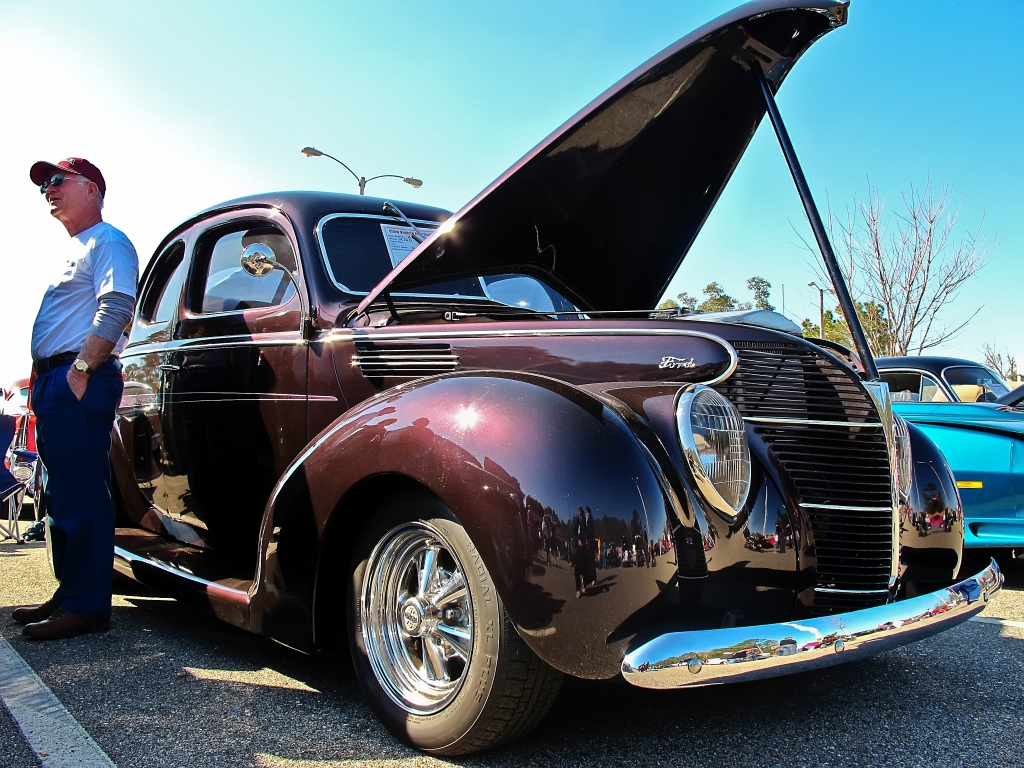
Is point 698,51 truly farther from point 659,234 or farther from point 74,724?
point 74,724

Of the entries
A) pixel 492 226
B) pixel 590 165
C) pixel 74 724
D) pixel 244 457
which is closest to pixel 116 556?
pixel 244 457

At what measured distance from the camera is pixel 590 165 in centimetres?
298

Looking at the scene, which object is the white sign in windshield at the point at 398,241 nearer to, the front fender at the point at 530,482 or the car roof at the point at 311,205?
the car roof at the point at 311,205

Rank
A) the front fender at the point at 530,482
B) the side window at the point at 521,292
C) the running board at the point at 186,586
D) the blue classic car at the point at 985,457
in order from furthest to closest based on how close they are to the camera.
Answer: the blue classic car at the point at 985,457 → the side window at the point at 521,292 → the running board at the point at 186,586 → the front fender at the point at 530,482

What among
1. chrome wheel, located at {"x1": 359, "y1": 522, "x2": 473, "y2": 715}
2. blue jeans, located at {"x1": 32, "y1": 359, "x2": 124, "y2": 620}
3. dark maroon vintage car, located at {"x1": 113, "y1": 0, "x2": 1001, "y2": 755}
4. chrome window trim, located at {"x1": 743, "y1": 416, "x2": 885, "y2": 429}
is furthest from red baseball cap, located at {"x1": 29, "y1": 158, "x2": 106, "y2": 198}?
chrome window trim, located at {"x1": 743, "y1": 416, "x2": 885, "y2": 429}

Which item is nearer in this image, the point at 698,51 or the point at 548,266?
the point at 698,51

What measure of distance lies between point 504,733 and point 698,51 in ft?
6.82

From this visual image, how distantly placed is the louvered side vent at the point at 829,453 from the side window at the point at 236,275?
1912 mm

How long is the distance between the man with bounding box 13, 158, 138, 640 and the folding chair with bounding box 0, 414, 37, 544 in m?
2.88

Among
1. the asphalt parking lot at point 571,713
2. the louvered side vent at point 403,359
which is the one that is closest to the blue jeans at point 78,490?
the asphalt parking lot at point 571,713

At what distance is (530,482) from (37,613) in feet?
8.66

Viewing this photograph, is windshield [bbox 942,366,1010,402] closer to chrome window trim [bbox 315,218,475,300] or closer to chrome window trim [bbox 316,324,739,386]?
chrome window trim [bbox 315,218,475,300]

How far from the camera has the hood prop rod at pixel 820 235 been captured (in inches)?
98.3

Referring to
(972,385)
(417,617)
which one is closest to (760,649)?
(417,617)
